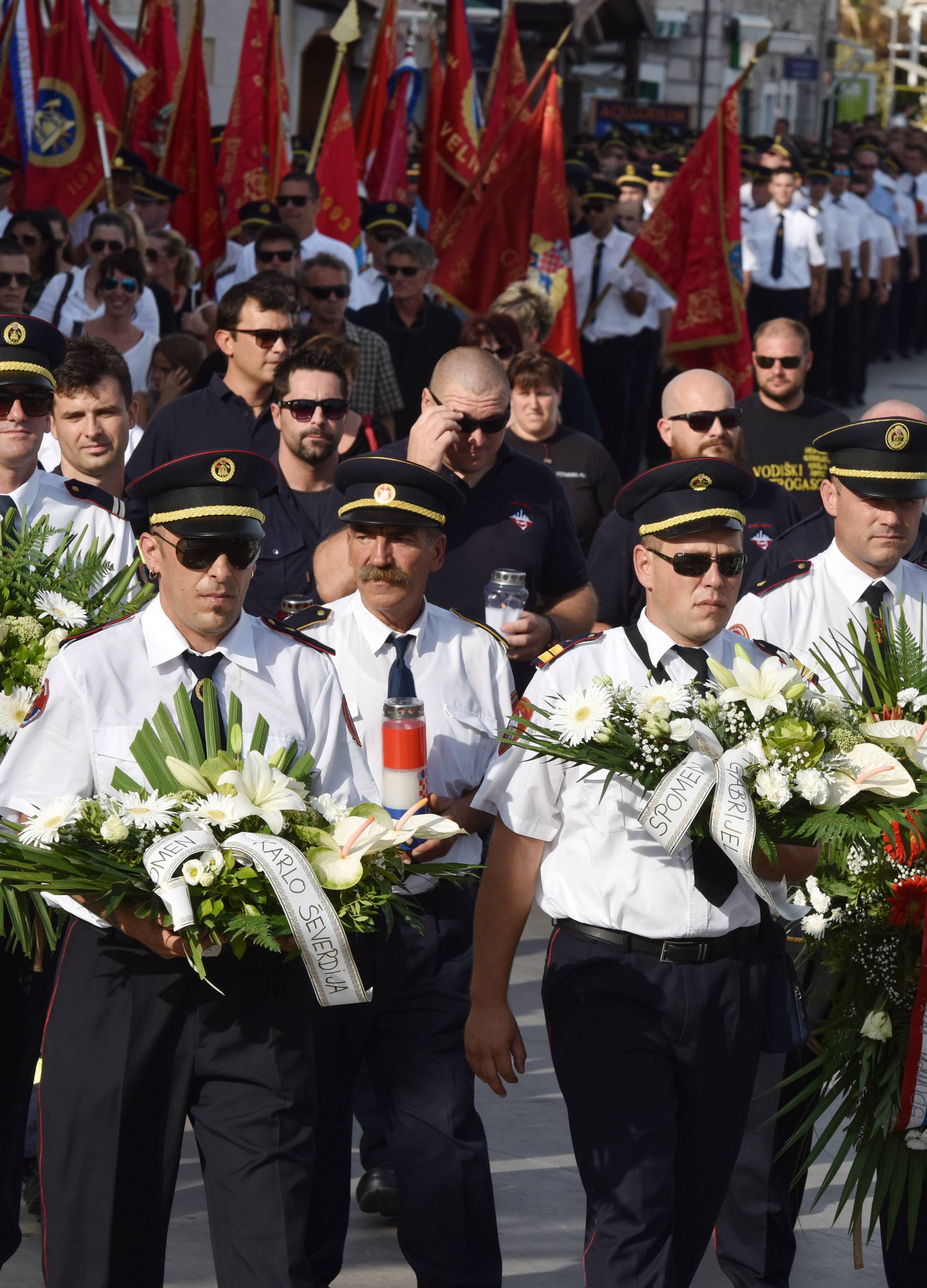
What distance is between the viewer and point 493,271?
11750mm

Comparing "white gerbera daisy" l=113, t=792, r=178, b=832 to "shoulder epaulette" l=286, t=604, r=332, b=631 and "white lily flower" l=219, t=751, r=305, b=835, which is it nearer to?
"white lily flower" l=219, t=751, r=305, b=835

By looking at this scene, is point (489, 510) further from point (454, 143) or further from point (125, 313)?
point (454, 143)

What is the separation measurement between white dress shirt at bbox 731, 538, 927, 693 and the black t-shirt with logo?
3.02m

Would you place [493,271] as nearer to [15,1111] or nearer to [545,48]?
[15,1111]

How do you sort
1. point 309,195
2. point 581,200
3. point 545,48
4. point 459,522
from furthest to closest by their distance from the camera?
point 545,48 < point 581,200 < point 309,195 < point 459,522

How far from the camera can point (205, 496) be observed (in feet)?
13.7

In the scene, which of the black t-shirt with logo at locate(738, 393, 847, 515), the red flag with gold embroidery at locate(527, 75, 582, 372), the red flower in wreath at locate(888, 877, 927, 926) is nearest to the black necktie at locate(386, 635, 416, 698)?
the red flower in wreath at locate(888, 877, 927, 926)

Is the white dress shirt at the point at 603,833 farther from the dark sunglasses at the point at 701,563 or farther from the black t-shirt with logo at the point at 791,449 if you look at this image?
the black t-shirt with logo at the point at 791,449

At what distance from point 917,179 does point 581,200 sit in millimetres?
13691

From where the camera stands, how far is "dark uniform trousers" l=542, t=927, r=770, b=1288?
4.15 meters

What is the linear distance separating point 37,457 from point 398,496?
122cm

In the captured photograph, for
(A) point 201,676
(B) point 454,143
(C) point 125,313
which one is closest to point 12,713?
(A) point 201,676

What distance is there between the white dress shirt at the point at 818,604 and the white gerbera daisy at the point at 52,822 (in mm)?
2281

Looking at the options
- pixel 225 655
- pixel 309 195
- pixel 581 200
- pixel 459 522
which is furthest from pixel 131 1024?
pixel 581 200
